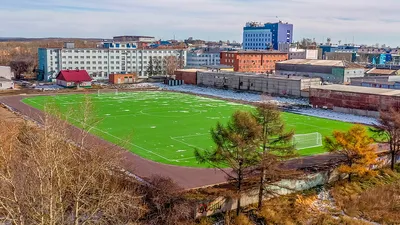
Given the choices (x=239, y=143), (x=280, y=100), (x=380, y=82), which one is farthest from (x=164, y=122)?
(x=380, y=82)

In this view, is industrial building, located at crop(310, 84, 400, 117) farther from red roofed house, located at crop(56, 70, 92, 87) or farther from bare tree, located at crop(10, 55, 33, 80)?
bare tree, located at crop(10, 55, 33, 80)

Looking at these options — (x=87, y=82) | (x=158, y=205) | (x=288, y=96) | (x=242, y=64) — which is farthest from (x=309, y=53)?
(x=158, y=205)

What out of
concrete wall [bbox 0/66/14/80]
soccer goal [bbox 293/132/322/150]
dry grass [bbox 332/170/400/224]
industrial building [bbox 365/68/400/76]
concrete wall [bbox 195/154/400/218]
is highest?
industrial building [bbox 365/68/400/76]

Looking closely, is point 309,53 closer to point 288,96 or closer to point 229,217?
point 288,96

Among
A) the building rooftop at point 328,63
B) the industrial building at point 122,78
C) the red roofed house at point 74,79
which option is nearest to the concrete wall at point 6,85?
the red roofed house at point 74,79

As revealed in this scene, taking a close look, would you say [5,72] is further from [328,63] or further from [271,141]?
[271,141]

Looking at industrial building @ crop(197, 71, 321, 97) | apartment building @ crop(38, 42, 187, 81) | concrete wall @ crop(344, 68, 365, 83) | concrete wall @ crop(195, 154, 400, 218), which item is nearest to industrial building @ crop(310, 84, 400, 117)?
industrial building @ crop(197, 71, 321, 97)
